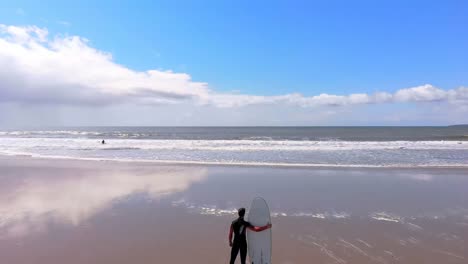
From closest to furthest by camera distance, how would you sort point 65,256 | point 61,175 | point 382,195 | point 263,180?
point 65,256 → point 382,195 → point 263,180 → point 61,175

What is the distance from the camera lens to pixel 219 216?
27.5 feet

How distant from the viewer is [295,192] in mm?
11008

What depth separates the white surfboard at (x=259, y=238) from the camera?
5.46 meters

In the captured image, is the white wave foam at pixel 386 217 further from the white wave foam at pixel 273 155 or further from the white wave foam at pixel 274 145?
the white wave foam at pixel 274 145

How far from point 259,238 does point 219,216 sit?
9.74 feet

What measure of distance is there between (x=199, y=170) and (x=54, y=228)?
8621 mm

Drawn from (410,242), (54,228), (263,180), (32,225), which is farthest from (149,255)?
(263,180)

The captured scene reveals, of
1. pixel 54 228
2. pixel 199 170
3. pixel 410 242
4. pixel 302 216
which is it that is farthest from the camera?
pixel 199 170

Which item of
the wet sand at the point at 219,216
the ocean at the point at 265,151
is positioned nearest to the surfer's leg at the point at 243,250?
the wet sand at the point at 219,216

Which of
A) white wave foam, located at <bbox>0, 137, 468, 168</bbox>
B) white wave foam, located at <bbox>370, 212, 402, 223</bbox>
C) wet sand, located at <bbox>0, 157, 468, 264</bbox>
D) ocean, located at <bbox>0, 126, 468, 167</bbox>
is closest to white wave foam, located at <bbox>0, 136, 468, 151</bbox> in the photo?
ocean, located at <bbox>0, 126, 468, 167</bbox>

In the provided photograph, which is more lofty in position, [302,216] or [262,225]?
[262,225]

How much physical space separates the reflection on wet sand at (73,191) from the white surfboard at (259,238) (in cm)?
485

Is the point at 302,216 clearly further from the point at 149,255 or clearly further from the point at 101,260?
the point at 101,260

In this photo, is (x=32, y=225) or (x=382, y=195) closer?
(x=32, y=225)
